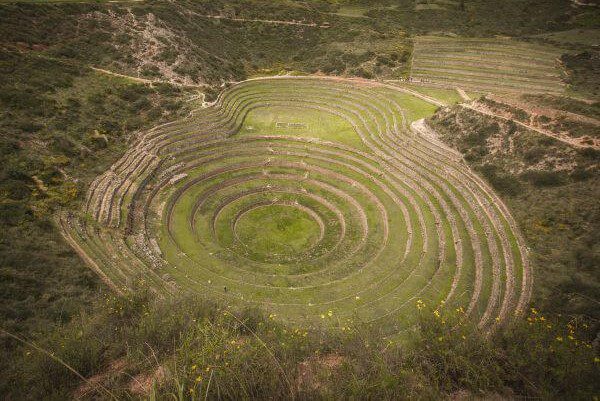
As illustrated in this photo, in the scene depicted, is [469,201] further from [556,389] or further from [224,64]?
[224,64]

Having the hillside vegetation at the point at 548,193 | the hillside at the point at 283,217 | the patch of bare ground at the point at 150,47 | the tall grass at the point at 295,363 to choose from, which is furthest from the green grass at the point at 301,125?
the tall grass at the point at 295,363

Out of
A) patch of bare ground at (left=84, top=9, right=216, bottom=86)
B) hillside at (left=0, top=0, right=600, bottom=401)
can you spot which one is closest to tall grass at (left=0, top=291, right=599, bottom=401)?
hillside at (left=0, top=0, right=600, bottom=401)

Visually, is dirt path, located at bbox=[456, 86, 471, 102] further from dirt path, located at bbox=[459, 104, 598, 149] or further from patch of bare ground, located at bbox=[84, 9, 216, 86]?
patch of bare ground, located at bbox=[84, 9, 216, 86]

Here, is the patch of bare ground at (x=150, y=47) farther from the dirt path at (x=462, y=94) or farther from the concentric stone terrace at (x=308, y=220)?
the dirt path at (x=462, y=94)

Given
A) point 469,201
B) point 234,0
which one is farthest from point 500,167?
point 234,0

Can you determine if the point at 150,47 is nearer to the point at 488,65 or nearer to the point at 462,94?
the point at 462,94

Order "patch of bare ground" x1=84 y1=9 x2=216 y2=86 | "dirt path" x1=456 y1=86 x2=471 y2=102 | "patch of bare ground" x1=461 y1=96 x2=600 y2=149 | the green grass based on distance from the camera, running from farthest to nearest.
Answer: "dirt path" x1=456 y1=86 x2=471 y2=102 → "patch of bare ground" x1=84 y1=9 x2=216 y2=86 → the green grass → "patch of bare ground" x1=461 y1=96 x2=600 y2=149
